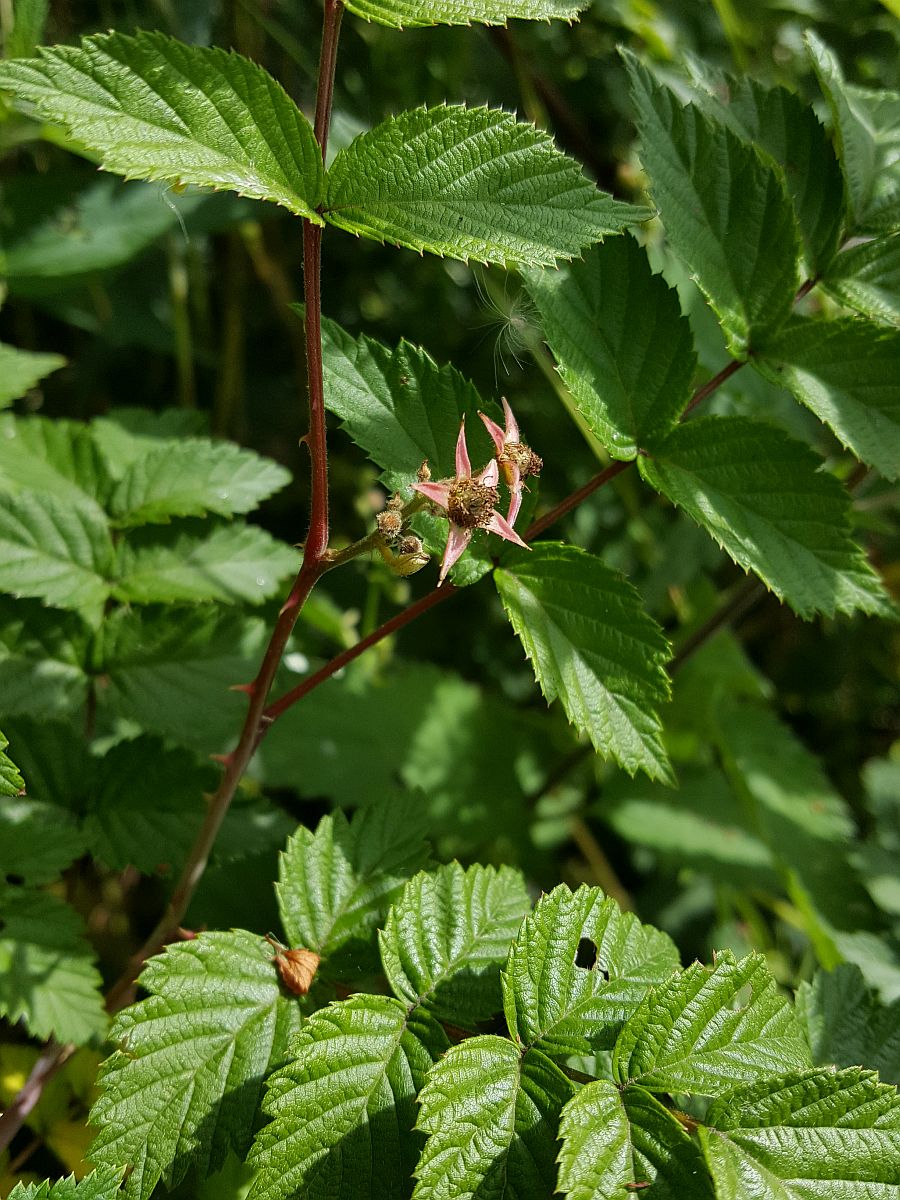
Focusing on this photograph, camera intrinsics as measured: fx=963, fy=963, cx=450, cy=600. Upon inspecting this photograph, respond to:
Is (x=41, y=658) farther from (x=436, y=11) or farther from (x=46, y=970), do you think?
(x=436, y=11)

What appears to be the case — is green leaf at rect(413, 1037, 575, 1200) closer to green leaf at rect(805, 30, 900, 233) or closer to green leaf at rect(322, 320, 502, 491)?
green leaf at rect(322, 320, 502, 491)

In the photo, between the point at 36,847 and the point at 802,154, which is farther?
the point at 802,154

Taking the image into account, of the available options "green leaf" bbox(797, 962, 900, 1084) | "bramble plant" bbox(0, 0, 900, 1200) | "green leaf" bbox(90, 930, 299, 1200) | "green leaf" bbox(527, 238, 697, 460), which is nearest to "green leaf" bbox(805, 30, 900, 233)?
"bramble plant" bbox(0, 0, 900, 1200)

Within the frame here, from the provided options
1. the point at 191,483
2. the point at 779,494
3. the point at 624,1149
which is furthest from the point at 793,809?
the point at 191,483

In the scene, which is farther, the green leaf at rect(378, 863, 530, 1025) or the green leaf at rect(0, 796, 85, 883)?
the green leaf at rect(0, 796, 85, 883)

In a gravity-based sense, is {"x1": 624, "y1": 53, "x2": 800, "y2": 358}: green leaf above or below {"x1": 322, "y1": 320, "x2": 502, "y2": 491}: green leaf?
above

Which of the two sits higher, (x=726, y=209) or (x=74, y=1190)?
(x=726, y=209)

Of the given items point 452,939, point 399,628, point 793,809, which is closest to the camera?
point 452,939

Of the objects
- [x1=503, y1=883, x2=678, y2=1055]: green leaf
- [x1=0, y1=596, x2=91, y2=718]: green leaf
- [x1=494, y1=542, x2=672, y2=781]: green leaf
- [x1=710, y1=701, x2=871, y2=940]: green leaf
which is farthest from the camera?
[x1=710, y1=701, x2=871, y2=940]: green leaf
